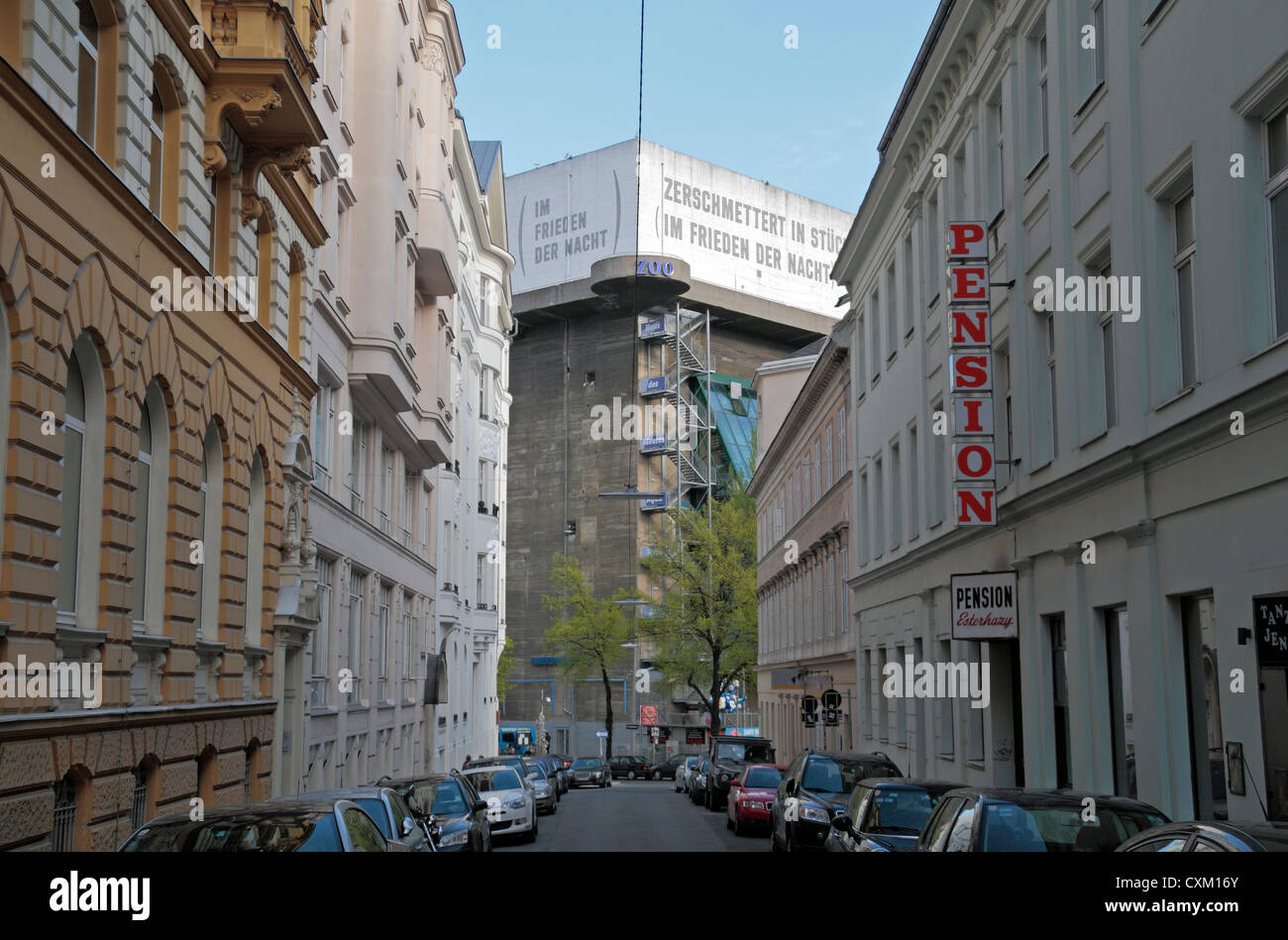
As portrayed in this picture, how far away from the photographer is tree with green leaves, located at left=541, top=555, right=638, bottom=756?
79.6 meters

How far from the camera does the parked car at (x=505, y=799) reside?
87.0 ft

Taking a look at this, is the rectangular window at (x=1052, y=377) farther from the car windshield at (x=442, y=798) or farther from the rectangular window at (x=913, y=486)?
Answer: the car windshield at (x=442, y=798)

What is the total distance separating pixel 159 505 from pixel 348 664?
49.8ft

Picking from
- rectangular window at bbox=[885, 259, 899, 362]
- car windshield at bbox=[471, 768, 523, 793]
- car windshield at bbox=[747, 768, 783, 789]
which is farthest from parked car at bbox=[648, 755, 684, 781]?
car windshield at bbox=[471, 768, 523, 793]

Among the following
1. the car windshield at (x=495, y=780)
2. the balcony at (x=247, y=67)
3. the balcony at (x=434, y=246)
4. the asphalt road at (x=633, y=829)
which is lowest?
the asphalt road at (x=633, y=829)

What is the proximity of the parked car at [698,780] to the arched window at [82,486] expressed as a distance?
95.7ft

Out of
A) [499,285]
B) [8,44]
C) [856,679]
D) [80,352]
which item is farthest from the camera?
[499,285]

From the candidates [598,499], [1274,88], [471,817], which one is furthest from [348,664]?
[598,499]

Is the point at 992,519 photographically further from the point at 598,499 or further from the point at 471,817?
the point at 598,499

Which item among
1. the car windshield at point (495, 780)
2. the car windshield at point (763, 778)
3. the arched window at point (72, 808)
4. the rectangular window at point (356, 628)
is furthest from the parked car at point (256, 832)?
the rectangular window at point (356, 628)

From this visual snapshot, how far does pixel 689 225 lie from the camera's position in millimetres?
90500

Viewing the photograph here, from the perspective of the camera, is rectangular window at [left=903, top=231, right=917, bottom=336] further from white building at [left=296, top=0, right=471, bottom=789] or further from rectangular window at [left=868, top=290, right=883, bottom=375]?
white building at [left=296, top=0, right=471, bottom=789]

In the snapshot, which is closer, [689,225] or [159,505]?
[159,505]
